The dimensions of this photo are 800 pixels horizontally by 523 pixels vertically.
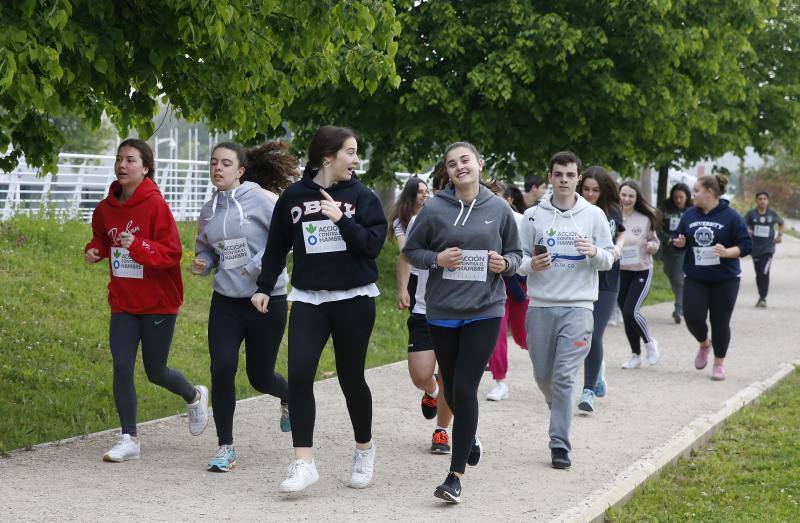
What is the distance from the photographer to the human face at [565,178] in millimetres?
7766

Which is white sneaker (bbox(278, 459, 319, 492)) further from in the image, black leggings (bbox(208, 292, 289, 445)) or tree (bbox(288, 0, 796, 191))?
tree (bbox(288, 0, 796, 191))

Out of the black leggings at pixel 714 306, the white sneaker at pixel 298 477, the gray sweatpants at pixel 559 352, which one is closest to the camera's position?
the white sneaker at pixel 298 477

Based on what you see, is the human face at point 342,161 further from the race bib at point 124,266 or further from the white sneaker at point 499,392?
the white sneaker at point 499,392

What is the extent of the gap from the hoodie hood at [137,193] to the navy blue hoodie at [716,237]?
18.8 feet

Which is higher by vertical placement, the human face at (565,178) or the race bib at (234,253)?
the human face at (565,178)

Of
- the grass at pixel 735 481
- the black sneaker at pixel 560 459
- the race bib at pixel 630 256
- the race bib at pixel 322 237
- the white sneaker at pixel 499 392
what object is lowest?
the grass at pixel 735 481

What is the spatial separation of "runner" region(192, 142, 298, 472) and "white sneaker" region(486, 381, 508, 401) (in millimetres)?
2880

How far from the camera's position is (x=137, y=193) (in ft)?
24.2

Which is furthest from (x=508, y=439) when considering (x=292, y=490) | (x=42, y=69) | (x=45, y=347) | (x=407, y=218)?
(x=45, y=347)

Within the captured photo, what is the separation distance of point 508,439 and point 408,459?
40.4 inches

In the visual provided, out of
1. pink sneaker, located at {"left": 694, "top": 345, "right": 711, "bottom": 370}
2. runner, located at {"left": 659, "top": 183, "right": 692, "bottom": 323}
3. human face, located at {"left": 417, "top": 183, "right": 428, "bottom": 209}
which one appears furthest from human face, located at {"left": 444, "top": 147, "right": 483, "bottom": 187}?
runner, located at {"left": 659, "top": 183, "right": 692, "bottom": 323}

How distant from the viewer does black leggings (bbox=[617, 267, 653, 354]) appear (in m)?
11.8

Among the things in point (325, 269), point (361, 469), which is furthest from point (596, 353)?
point (325, 269)

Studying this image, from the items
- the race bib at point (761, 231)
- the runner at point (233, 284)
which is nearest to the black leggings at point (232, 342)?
the runner at point (233, 284)
